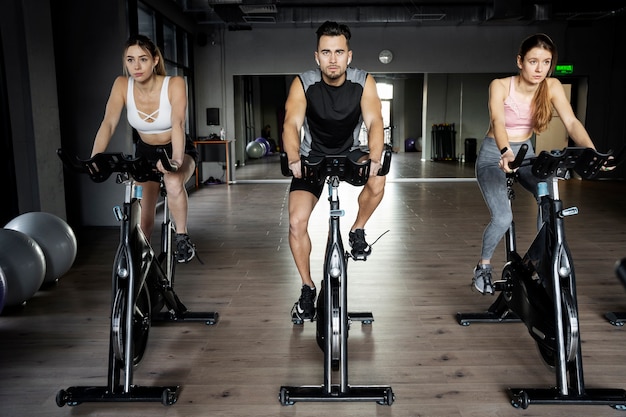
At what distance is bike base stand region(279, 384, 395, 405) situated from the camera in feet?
7.18

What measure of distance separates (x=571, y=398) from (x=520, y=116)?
1426 millimetres

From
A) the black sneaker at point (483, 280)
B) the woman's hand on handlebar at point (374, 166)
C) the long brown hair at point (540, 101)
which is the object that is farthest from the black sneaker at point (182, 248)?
the long brown hair at point (540, 101)

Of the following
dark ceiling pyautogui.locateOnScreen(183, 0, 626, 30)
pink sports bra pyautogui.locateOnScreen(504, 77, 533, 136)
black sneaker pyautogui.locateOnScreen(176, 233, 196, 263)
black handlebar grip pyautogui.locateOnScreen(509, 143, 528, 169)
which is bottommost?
black sneaker pyautogui.locateOnScreen(176, 233, 196, 263)

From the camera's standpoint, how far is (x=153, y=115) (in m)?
2.98

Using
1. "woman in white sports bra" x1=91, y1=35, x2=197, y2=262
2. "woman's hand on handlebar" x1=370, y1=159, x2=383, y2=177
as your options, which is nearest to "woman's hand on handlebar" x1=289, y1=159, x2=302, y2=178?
"woman's hand on handlebar" x1=370, y1=159, x2=383, y2=177

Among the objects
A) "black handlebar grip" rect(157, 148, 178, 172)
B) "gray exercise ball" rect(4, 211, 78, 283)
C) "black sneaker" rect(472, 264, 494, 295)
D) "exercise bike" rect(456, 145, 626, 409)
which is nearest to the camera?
"exercise bike" rect(456, 145, 626, 409)

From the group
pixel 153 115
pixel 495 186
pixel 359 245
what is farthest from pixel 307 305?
pixel 153 115

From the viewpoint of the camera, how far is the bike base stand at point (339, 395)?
7.18 feet

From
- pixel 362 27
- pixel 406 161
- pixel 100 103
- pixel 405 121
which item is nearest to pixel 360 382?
pixel 100 103

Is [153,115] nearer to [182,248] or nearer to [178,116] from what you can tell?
[178,116]

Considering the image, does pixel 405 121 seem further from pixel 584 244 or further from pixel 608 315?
pixel 608 315

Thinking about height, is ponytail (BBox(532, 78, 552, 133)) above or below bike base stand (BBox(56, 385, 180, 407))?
above

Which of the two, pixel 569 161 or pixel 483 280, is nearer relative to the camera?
pixel 569 161

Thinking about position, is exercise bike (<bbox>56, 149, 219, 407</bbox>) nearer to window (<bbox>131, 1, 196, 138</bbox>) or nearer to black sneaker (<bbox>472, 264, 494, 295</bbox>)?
black sneaker (<bbox>472, 264, 494, 295</bbox>)
